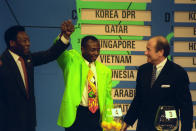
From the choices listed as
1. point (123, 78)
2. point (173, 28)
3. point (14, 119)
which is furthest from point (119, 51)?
point (14, 119)

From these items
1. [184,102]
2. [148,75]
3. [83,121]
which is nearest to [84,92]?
[83,121]

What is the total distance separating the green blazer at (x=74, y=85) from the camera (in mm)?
4375

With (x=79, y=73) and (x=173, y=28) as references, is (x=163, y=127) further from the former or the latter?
(x=173, y=28)

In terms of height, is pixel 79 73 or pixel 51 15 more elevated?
Result: pixel 51 15

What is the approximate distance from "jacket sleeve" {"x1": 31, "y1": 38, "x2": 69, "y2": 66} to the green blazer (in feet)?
1.23

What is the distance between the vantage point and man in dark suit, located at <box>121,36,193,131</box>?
421 centimetres

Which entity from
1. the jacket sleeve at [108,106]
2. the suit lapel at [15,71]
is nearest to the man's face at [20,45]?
the suit lapel at [15,71]

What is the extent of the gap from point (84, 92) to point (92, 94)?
3.9 inches

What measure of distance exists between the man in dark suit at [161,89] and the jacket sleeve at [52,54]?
106 centimetres

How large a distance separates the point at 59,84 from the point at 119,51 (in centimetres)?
112

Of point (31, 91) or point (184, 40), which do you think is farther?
point (184, 40)

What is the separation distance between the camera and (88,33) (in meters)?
6.17

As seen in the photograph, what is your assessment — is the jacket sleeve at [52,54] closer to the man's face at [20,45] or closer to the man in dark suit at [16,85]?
the man in dark suit at [16,85]

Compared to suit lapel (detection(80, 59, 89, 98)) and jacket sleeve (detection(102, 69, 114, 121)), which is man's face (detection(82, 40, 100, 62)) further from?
jacket sleeve (detection(102, 69, 114, 121))
